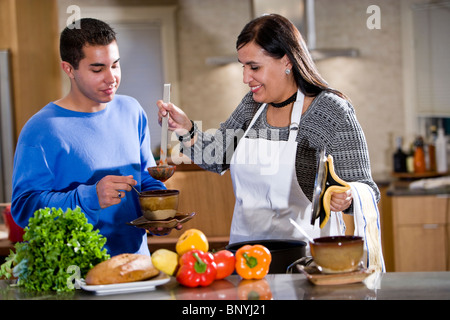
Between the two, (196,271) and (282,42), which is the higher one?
(282,42)

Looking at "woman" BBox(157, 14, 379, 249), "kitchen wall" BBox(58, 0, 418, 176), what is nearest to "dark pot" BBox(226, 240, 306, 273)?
"woman" BBox(157, 14, 379, 249)

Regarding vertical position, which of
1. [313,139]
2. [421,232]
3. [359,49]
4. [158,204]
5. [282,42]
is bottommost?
[421,232]

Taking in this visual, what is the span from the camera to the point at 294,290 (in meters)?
1.63

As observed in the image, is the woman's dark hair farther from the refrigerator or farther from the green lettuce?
the refrigerator

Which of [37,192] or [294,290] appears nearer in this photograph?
[294,290]

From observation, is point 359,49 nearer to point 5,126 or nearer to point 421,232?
point 421,232

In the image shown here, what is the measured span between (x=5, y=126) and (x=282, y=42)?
119 inches

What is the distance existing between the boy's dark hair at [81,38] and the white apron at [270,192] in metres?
0.74

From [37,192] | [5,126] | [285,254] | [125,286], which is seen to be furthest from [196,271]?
[5,126]

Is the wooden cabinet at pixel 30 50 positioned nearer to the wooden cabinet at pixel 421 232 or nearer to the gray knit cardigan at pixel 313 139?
the gray knit cardigan at pixel 313 139

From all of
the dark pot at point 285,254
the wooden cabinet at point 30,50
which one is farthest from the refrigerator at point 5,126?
the dark pot at point 285,254
